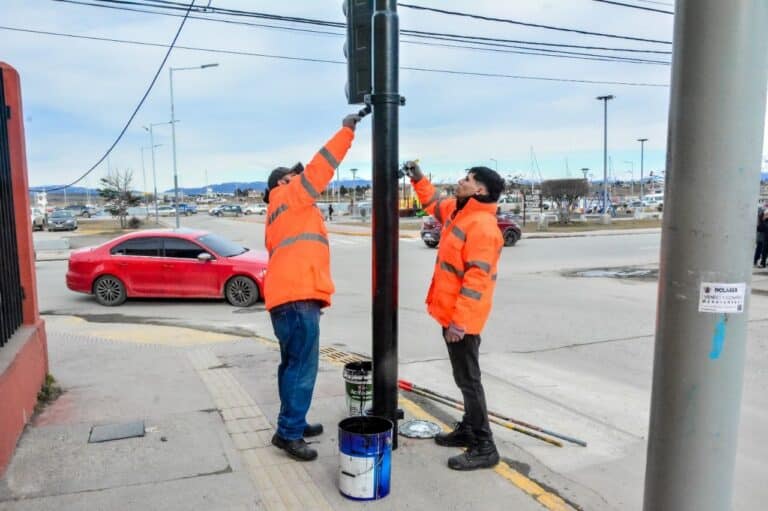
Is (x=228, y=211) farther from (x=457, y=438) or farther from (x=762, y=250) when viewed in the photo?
(x=457, y=438)

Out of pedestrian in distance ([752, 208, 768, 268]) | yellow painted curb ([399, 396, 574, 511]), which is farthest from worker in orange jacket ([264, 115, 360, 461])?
pedestrian in distance ([752, 208, 768, 268])

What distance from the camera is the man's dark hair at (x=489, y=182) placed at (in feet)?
13.1

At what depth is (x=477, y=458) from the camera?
3988 millimetres

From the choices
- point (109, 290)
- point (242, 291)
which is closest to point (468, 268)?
point (242, 291)

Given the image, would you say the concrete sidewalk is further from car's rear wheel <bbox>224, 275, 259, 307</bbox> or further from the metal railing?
car's rear wheel <bbox>224, 275, 259, 307</bbox>

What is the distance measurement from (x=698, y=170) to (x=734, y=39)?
18.3 inches

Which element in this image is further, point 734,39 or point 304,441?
point 304,441

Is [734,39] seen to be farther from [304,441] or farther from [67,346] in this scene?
[67,346]

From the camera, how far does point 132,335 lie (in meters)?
8.34

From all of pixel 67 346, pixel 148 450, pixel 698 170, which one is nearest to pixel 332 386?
pixel 148 450

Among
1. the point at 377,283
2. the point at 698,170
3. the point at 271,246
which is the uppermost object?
the point at 698,170

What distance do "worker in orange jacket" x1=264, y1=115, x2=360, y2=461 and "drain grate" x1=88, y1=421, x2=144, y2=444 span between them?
1.27 m

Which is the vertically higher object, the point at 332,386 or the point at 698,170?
the point at 698,170

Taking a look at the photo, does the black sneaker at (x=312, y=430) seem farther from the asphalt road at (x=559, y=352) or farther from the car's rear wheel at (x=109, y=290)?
the car's rear wheel at (x=109, y=290)
